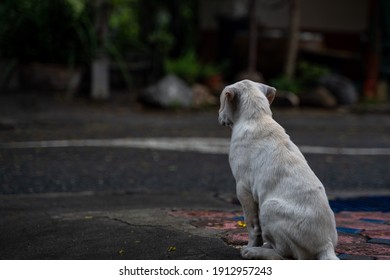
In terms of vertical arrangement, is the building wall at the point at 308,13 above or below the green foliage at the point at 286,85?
above

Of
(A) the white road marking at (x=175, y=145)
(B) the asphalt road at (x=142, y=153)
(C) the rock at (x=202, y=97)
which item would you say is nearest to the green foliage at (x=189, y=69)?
(C) the rock at (x=202, y=97)

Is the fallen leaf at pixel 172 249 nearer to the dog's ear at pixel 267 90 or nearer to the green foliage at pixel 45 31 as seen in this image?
the dog's ear at pixel 267 90

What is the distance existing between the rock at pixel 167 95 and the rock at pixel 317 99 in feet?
7.85

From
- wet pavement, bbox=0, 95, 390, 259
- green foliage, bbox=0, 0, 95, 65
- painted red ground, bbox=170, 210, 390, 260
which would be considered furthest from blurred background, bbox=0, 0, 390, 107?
painted red ground, bbox=170, 210, 390, 260

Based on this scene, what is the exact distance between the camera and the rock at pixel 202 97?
51.9ft

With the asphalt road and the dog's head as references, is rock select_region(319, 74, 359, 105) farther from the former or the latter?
the dog's head

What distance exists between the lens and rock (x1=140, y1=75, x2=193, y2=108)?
50.6 feet

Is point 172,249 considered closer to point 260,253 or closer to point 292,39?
point 260,253

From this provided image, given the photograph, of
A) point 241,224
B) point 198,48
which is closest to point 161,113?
point 198,48

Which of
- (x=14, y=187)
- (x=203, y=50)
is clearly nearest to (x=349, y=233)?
(x=14, y=187)

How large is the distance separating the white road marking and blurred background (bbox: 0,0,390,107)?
11.8 ft

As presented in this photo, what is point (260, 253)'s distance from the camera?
4867mm

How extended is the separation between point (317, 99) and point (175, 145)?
558cm

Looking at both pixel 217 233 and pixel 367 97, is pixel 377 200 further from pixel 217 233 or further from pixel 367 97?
pixel 367 97
